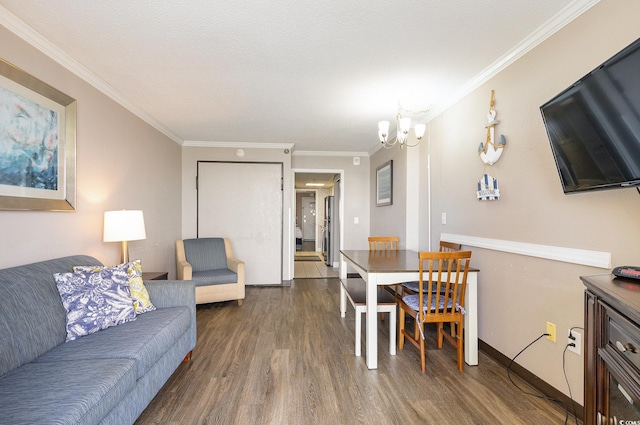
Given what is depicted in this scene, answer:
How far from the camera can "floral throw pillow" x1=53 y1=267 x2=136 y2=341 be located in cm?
178

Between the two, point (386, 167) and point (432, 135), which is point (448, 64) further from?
point (386, 167)

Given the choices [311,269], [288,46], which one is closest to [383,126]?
[288,46]

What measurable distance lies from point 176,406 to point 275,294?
2.72 metres

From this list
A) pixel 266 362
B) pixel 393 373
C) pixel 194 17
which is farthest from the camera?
pixel 266 362

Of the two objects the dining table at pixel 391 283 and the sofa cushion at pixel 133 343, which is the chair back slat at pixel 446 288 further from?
the sofa cushion at pixel 133 343

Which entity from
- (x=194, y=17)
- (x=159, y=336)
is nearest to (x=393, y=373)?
(x=159, y=336)

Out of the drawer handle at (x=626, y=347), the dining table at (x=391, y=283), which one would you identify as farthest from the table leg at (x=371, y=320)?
the drawer handle at (x=626, y=347)

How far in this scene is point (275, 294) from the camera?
455 cm

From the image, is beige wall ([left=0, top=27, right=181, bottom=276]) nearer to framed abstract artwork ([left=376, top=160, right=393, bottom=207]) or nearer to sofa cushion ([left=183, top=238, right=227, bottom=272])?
sofa cushion ([left=183, top=238, right=227, bottom=272])

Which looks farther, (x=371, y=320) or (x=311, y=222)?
(x=311, y=222)

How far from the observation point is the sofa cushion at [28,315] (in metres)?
1.44

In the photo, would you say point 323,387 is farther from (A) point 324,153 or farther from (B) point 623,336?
(A) point 324,153

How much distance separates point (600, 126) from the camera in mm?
1340

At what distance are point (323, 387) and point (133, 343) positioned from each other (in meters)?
1.21
